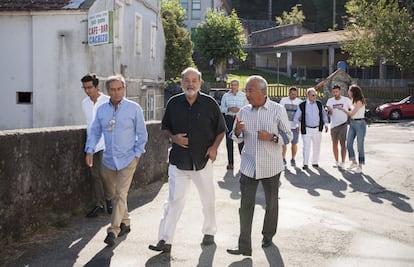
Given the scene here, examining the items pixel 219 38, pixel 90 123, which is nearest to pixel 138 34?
pixel 90 123

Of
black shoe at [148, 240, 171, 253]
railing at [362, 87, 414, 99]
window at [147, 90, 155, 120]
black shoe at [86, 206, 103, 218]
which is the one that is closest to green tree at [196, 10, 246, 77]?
railing at [362, 87, 414, 99]

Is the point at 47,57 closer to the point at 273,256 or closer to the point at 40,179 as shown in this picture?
the point at 40,179

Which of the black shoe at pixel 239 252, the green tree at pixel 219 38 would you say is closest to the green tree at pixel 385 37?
the green tree at pixel 219 38

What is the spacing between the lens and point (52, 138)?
269 inches

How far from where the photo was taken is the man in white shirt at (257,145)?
576 centimetres

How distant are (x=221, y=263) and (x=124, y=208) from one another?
1.35 meters

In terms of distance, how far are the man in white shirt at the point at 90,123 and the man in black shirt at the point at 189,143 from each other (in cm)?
144

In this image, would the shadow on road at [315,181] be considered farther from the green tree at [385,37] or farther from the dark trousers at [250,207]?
the green tree at [385,37]

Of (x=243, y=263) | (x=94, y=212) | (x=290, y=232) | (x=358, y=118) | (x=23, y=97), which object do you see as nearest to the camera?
(x=243, y=263)

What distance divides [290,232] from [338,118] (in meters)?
5.71

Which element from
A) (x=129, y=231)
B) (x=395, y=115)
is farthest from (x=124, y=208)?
(x=395, y=115)

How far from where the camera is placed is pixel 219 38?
47.0m

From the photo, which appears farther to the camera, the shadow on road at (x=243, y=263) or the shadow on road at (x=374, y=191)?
the shadow on road at (x=374, y=191)

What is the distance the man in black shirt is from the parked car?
86.7 ft
